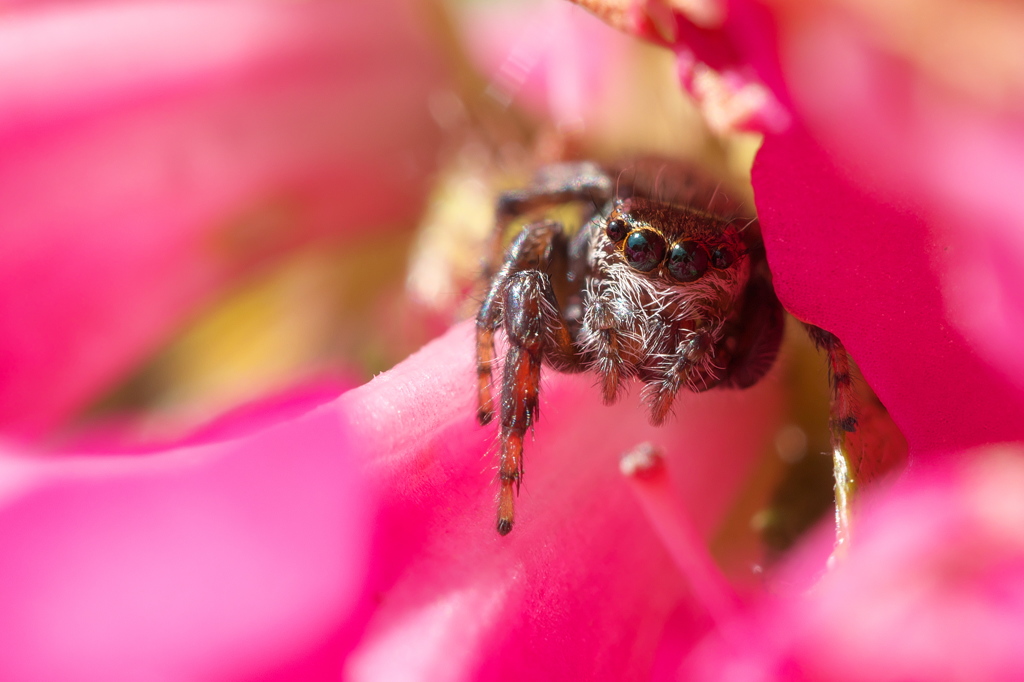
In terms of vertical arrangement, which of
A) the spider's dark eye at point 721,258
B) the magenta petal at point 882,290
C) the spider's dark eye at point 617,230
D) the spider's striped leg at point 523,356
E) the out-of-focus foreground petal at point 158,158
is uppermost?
the magenta petal at point 882,290

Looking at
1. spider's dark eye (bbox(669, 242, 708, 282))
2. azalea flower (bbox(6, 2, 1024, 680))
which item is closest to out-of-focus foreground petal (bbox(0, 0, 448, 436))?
azalea flower (bbox(6, 2, 1024, 680))

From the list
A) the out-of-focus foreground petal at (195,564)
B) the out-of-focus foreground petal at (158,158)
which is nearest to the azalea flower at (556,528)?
the out-of-focus foreground petal at (195,564)

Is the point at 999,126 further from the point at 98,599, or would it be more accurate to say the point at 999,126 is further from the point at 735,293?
the point at 98,599

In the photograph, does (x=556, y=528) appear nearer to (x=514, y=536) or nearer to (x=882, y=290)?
(x=514, y=536)

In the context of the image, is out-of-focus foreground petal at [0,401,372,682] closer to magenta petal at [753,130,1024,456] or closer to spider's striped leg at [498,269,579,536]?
spider's striped leg at [498,269,579,536]

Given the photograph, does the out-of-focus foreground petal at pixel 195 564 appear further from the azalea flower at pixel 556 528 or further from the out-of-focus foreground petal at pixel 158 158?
the out-of-focus foreground petal at pixel 158 158

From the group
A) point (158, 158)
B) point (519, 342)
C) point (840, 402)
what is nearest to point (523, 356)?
point (519, 342)
